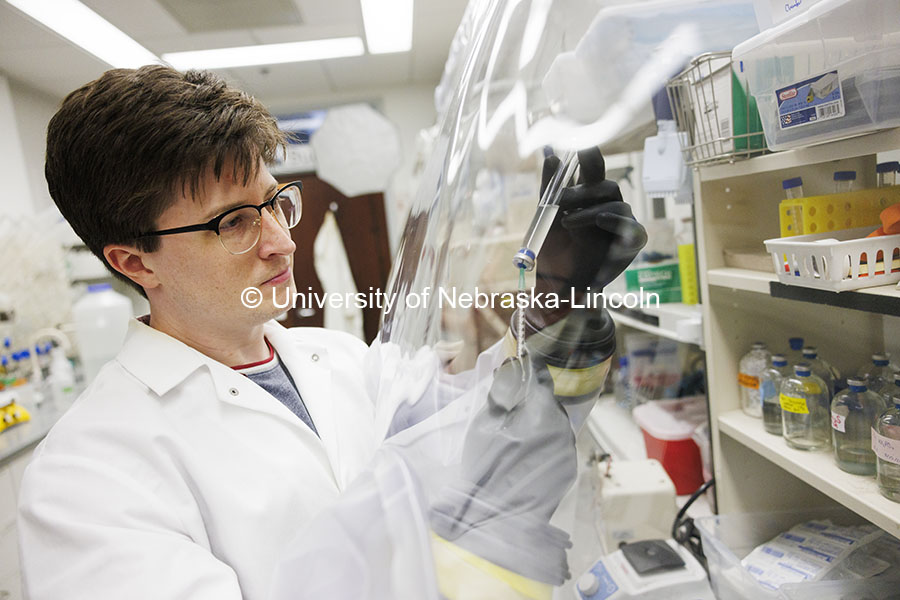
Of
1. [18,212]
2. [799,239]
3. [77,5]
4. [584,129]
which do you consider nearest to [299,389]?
[584,129]

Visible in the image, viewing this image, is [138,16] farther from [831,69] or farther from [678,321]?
[831,69]

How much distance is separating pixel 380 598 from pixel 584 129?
68 centimetres

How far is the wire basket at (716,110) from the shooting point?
34.0 inches

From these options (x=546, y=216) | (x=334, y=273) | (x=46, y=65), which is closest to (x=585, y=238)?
(x=546, y=216)

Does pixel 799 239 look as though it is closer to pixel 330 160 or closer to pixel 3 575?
pixel 3 575

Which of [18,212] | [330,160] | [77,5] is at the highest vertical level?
[77,5]

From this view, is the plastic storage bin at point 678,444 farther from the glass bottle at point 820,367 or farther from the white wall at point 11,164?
the white wall at point 11,164

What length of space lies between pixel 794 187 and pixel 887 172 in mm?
126

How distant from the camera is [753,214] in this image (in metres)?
1.09

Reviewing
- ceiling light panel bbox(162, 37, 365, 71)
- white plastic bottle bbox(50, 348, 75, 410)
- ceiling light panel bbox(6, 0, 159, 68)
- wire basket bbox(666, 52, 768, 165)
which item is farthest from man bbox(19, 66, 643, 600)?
ceiling light panel bbox(162, 37, 365, 71)

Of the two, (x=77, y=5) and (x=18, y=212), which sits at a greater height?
(x=77, y=5)

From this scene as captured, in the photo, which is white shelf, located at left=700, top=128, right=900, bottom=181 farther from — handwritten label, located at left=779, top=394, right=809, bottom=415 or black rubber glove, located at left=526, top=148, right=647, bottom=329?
handwritten label, located at left=779, top=394, right=809, bottom=415

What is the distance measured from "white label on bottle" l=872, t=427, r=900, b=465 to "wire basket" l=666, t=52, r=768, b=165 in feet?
1.63

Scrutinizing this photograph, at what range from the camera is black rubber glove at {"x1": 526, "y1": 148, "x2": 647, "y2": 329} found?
679mm
